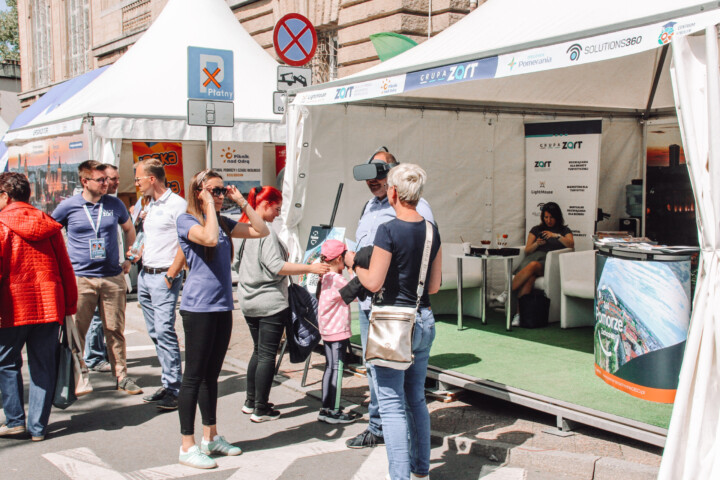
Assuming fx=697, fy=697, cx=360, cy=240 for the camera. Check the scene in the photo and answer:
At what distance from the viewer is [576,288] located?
723cm

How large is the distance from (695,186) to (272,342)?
299 cm

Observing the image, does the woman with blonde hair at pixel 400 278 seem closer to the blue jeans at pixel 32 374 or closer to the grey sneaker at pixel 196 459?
the grey sneaker at pixel 196 459

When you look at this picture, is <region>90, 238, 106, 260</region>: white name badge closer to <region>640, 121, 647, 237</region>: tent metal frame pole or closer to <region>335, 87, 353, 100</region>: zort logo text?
<region>335, 87, 353, 100</region>: zort logo text

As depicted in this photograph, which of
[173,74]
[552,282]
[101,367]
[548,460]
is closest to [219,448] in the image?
[548,460]

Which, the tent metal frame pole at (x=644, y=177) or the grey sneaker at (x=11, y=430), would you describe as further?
the tent metal frame pole at (x=644, y=177)

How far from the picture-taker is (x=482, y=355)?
6.33m

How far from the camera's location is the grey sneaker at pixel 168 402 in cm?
554

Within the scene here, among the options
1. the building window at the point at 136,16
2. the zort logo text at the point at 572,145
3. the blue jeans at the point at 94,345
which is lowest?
the blue jeans at the point at 94,345

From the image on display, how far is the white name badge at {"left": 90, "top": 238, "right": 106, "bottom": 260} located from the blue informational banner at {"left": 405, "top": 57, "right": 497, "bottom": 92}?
2.86m

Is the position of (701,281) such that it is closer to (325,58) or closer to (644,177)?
(644,177)

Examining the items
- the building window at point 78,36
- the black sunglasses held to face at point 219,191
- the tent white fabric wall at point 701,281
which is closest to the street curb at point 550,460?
the tent white fabric wall at point 701,281

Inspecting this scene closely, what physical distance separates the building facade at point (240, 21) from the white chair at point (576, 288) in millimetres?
6164

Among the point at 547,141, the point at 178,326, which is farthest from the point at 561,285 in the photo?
the point at 178,326

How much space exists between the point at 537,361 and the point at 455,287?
197cm
